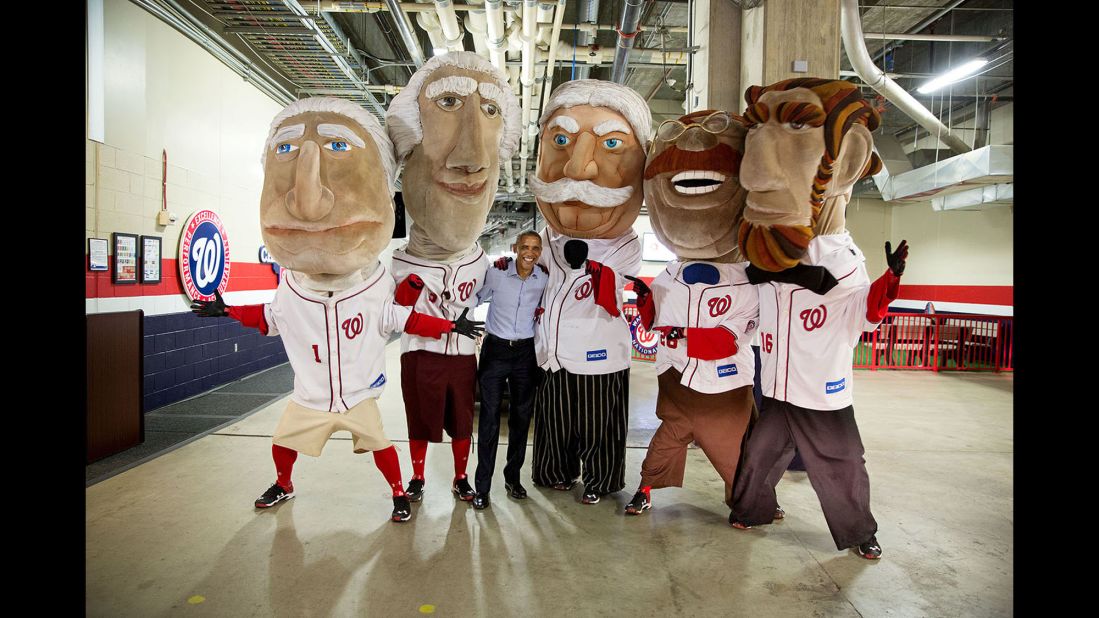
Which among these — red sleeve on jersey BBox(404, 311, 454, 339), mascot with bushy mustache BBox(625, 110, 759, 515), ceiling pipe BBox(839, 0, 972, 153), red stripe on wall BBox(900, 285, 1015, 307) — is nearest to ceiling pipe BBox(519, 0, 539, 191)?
ceiling pipe BBox(839, 0, 972, 153)

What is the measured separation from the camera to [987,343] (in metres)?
8.85

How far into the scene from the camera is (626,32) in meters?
4.80

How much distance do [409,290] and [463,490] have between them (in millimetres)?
1160

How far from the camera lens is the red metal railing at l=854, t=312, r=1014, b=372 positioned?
343 inches

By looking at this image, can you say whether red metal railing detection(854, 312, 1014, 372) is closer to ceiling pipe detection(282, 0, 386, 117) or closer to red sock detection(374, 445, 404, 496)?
ceiling pipe detection(282, 0, 386, 117)

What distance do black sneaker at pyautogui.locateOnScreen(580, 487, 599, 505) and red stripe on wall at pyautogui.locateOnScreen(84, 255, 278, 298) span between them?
2894mm

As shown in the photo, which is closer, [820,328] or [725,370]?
[820,328]

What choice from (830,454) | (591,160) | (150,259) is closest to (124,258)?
(150,259)

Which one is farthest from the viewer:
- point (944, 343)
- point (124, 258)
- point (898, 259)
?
point (944, 343)

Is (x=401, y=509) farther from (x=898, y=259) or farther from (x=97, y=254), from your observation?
(x=97, y=254)
